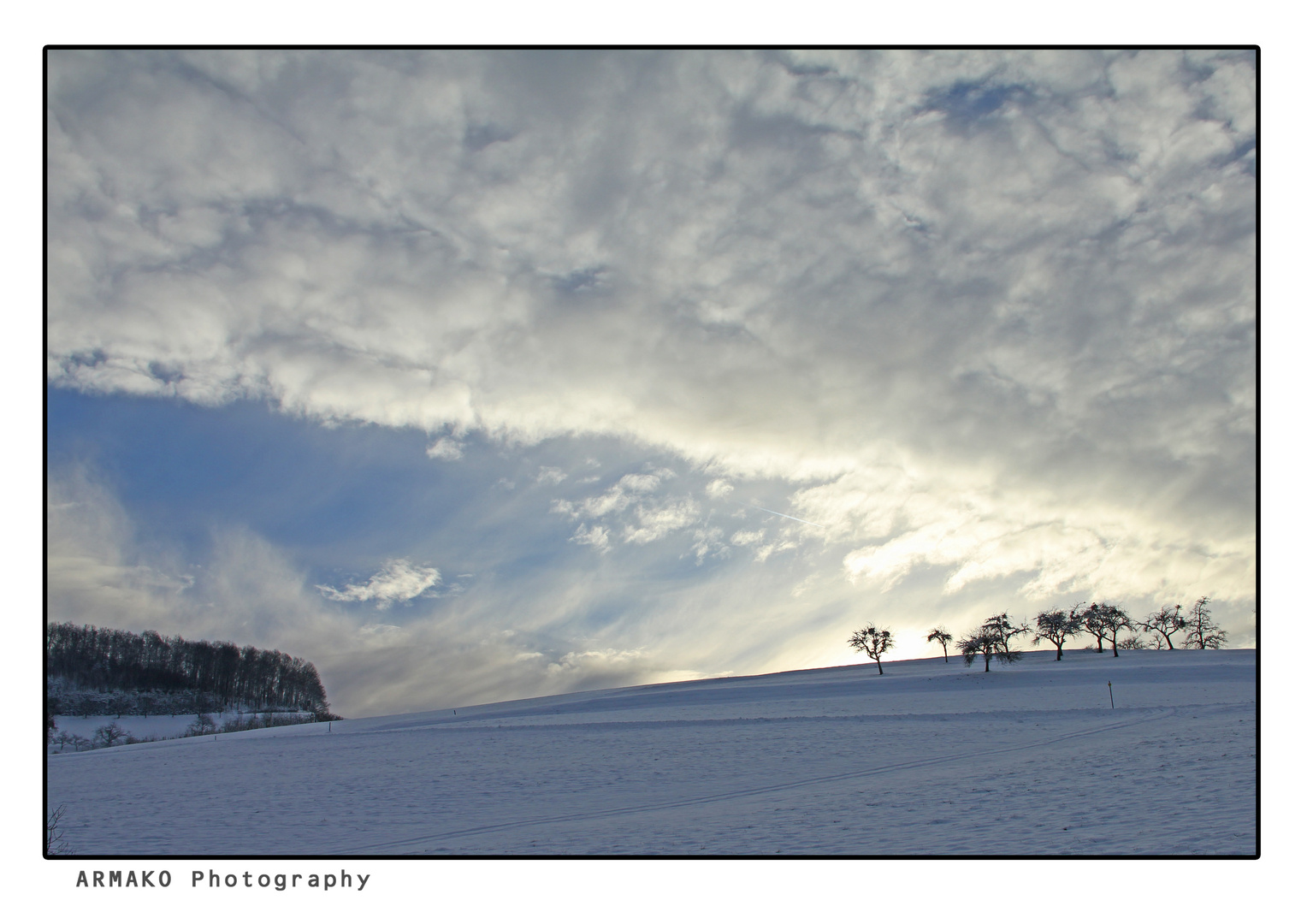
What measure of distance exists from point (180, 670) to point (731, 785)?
15597 cm

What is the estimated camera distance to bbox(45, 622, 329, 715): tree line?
425ft

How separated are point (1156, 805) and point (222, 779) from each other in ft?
120

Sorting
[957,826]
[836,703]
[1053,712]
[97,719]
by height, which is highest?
[957,826]

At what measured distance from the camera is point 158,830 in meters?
22.8

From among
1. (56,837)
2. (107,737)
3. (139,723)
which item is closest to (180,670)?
(139,723)

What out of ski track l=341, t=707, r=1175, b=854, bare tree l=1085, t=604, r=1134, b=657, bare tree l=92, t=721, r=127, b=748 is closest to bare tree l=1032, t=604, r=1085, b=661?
bare tree l=1085, t=604, r=1134, b=657

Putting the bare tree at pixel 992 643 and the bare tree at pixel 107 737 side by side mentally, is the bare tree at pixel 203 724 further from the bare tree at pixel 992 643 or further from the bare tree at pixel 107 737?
the bare tree at pixel 992 643

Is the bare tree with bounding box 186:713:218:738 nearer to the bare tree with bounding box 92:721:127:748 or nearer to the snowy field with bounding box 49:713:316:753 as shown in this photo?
the snowy field with bounding box 49:713:316:753

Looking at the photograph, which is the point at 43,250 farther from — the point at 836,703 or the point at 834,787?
the point at 836,703

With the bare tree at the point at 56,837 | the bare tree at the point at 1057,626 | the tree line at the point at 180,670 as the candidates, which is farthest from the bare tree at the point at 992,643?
the tree line at the point at 180,670

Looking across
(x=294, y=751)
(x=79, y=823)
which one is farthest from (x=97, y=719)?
(x=79, y=823)

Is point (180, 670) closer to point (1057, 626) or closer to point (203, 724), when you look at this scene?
point (203, 724)

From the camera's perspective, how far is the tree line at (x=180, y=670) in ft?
425

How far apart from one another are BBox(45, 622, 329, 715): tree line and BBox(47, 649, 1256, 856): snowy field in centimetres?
10501
